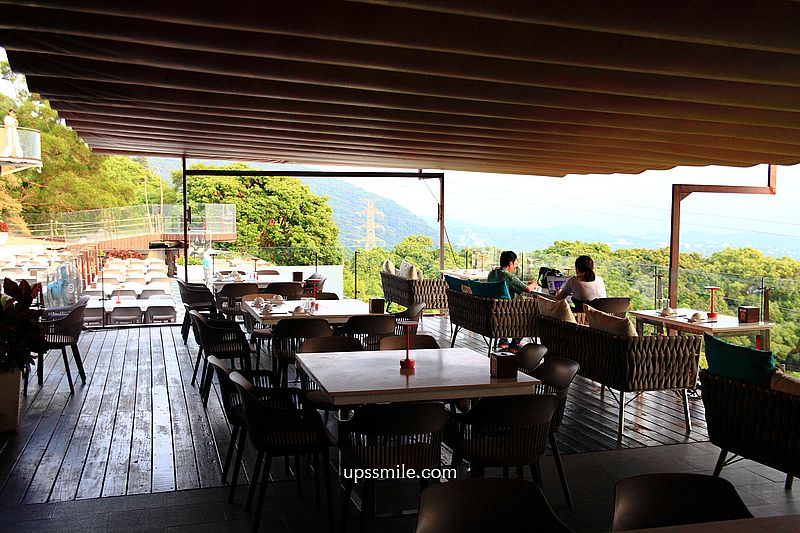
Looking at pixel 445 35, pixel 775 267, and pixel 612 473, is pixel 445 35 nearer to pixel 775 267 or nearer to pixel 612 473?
pixel 612 473

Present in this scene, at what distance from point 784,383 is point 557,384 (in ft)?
4.33

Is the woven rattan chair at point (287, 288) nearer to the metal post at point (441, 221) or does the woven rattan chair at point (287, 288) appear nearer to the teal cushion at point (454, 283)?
the teal cushion at point (454, 283)

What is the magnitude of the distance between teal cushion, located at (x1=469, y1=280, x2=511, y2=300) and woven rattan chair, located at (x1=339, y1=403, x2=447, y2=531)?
5.42 m

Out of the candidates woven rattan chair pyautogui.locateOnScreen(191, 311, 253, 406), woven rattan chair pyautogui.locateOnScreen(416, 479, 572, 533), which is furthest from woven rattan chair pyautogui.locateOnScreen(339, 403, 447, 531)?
woven rattan chair pyautogui.locateOnScreen(191, 311, 253, 406)

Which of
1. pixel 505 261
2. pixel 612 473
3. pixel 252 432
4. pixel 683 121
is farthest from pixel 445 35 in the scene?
pixel 505 261

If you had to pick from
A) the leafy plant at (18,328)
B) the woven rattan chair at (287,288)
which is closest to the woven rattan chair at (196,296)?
the woven rattan chair at (287,288)

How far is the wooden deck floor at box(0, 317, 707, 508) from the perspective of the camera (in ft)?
16.6

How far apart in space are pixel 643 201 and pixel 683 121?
3924 centimetres

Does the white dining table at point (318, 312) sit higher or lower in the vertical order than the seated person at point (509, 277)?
lower

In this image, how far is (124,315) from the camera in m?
12.7

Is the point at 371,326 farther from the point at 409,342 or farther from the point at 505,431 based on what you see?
the point at 505,431

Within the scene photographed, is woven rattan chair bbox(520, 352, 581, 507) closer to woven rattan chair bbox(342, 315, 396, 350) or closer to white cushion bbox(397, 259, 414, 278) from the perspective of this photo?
woven rattan chair bbox(342, 315, 396, 350)

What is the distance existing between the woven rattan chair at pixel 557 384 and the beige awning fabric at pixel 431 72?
2.00 metres

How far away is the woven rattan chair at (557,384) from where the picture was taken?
4.63 m
